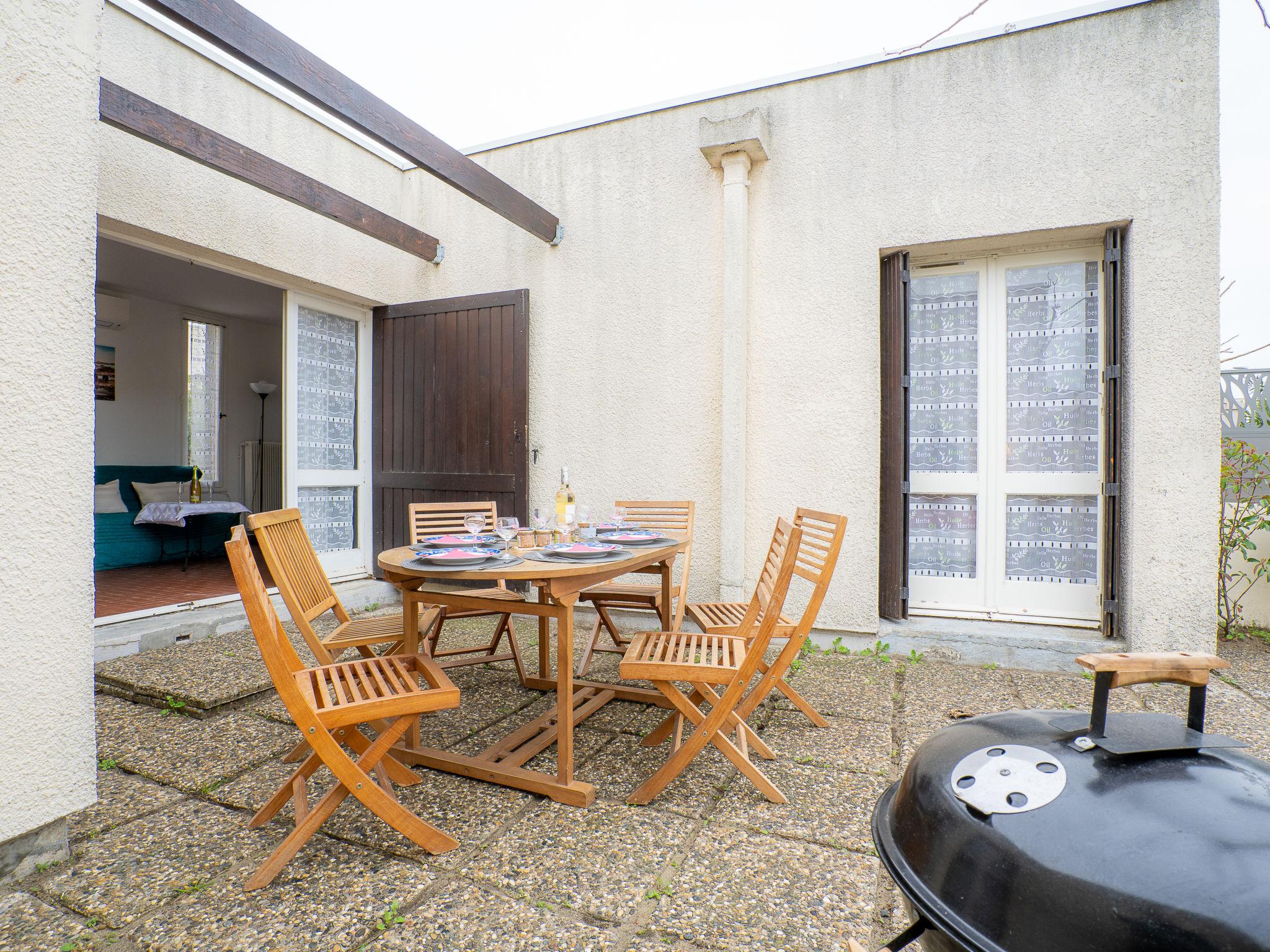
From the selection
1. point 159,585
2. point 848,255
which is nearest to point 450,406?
point 159,585

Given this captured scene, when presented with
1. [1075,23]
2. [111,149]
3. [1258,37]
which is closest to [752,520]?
[1075,23]

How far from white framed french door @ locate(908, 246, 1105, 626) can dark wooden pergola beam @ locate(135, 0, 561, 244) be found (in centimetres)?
284

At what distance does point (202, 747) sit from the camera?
268cm

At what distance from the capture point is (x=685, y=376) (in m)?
4.53

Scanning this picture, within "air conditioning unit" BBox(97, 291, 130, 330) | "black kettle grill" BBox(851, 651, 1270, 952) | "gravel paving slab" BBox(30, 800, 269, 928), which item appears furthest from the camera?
"air conditioning unit" BBox(97, 291, 130, 330)

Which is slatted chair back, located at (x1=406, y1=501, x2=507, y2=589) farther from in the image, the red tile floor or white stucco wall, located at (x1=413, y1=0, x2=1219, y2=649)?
the red tile floor

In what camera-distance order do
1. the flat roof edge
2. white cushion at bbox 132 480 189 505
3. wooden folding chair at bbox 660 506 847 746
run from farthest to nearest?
1. white cushion at bbox 132 480 189 505
2. the flat roof edge
3. wooden folding chair at bbox 660 506 847 746

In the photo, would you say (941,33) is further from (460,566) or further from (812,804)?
(812,804)

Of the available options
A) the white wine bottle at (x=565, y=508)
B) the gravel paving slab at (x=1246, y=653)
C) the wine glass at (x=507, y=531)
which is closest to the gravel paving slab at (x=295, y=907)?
the wine glass at (x=507, y=531)

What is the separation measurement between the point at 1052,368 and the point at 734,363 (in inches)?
76.5

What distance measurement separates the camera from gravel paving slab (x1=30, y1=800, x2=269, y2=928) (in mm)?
1726

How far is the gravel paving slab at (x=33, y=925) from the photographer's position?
1.56 m

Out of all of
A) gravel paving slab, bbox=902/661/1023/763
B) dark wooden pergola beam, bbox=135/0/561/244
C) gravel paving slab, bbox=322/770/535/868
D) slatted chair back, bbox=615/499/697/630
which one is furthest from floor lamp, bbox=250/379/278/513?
gravel paving slab, bbox=902/661/1023/763

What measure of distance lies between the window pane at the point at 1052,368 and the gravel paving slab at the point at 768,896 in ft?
10.1
